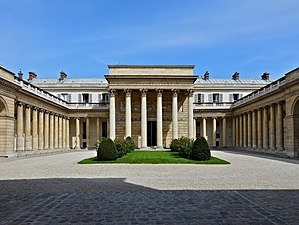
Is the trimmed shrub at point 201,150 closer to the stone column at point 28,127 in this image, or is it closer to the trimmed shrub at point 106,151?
the trimmed shrub at point 106,151

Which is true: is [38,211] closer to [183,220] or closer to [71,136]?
[183,220]

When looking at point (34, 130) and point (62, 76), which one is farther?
point (62, 76)

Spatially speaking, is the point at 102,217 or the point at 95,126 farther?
the point at 95,126

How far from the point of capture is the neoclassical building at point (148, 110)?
118 ft

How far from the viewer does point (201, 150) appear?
90.3 ft

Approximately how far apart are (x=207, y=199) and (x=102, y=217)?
4044mm

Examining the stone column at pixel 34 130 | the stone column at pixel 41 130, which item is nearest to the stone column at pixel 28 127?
the stone column at pixel 34 130

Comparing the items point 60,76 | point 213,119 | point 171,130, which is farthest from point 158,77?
point 60,76

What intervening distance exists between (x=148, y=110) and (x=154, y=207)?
4901 centimetres

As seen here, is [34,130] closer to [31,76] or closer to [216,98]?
[31,76]

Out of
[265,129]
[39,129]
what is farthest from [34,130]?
[265,129]

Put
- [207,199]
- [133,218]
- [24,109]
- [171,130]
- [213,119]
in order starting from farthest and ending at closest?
[213,119]
[171,130]
[24,109]
[207,199]
[133,218]

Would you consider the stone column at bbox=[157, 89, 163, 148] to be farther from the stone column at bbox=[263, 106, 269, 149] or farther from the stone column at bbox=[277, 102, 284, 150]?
the stone column at bbox=[277, 102, 284, 150]

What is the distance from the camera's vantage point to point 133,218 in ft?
26.7
